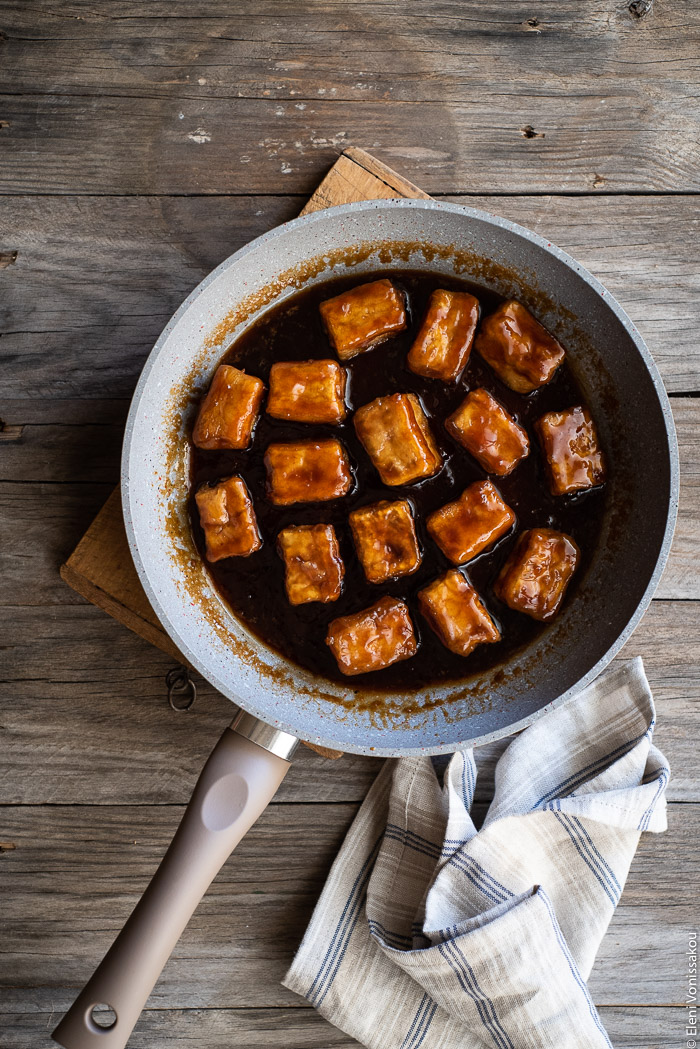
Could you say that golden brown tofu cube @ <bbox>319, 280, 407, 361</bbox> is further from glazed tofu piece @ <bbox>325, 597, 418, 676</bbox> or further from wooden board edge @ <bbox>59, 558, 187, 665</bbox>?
wooden board edge @ <bbox>59, 558, 187, 665</bbox>

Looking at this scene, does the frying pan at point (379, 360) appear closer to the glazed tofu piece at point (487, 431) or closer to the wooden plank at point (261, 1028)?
the glazed tofu piece at point (487, 431)

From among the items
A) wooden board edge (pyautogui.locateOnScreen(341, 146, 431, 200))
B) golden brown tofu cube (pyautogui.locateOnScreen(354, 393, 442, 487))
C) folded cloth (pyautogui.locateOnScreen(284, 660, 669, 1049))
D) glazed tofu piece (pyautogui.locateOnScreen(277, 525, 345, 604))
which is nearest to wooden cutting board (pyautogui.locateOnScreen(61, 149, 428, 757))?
wooden board edge (pyautogui.locateOnScreen(341, 146, 431, 200))

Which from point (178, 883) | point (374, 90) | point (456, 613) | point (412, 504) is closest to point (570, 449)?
point (412, 504)

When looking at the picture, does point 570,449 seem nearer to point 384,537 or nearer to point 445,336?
point 445,336

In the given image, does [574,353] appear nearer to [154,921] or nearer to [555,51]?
[555,51]

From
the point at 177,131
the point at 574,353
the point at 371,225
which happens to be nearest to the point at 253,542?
the point at 371,225
